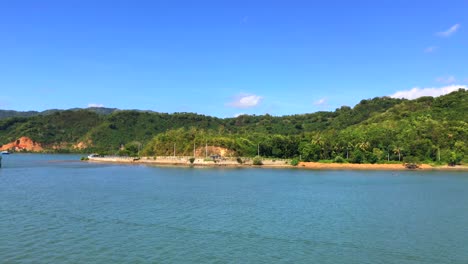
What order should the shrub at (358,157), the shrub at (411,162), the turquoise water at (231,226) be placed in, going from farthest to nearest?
the shrub at (358,157) < the shrub at (411,162) < the turquoise water at (231,226)

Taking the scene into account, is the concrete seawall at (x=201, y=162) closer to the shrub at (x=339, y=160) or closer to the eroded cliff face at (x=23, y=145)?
the shrub at (x=339, y=160)

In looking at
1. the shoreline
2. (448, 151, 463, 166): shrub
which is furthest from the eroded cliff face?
(448, 151, 463, 166): shrub

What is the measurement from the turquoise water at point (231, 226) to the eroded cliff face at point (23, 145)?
148 meters

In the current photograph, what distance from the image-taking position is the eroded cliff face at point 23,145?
581 ft

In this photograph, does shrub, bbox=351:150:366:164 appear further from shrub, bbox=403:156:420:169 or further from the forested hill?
shrub, bbox=403:156:420:169

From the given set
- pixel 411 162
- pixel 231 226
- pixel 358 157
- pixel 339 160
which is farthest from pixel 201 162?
pixel 231 226

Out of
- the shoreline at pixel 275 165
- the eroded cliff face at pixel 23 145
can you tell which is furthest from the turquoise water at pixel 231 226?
the eroded cliff face at pixel 23 145

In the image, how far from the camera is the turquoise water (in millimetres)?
19781

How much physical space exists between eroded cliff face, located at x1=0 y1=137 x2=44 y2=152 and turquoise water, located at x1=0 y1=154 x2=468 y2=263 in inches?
5815

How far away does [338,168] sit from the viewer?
3221 inches

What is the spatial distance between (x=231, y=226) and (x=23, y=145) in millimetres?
176961

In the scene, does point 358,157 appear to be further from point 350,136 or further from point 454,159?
point 454,159

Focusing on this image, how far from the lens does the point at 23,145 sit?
178m

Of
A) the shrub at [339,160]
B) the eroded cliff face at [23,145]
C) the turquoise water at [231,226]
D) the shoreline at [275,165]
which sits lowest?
the turquoise water at [231,226]
